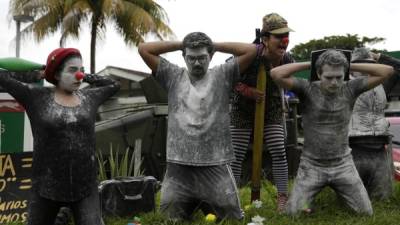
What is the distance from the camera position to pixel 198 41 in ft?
11.5

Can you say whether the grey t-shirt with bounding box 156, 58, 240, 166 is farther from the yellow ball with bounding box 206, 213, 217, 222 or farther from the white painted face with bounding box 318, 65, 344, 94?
the white painted face with bounding box 318, 65, 344, 94

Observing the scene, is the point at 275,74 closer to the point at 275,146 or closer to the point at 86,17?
the point at 275,146

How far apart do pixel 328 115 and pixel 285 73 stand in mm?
454

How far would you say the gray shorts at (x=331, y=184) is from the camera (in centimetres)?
389

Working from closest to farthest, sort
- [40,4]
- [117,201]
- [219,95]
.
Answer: [219,95] < [117,201] < [40,4]

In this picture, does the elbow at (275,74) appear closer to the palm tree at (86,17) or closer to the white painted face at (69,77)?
the white painted face at (69,77)

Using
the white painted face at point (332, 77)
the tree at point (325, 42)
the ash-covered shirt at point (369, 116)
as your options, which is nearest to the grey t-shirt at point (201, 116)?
the white painted face at point (332, 77)

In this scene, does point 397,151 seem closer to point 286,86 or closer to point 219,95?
point 286,86

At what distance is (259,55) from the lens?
391 centimetres

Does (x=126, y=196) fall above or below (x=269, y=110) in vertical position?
below

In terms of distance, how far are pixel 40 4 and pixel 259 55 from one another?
520 inches

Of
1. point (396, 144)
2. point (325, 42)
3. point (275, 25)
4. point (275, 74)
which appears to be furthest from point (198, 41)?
point (325, 42)

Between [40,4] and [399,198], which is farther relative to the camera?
[40,4]

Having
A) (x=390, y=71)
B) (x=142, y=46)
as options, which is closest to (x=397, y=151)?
(x=390, y=71)
